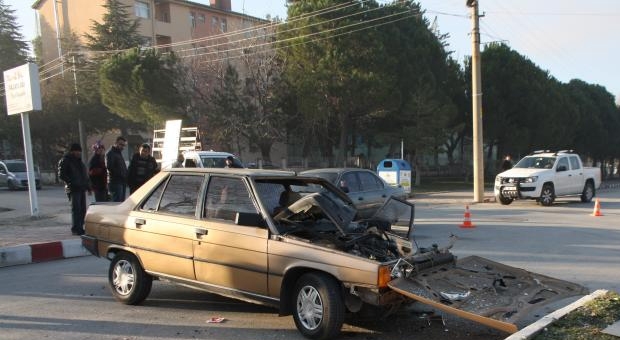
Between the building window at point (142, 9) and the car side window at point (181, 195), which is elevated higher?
the building window at point (142, 9)

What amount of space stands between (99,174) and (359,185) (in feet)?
18.4

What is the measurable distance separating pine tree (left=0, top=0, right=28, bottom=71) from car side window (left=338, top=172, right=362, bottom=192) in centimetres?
4936

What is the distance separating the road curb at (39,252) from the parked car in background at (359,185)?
464cm

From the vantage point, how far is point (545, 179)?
60.1 ft

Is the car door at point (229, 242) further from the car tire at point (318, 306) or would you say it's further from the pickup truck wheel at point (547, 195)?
the pickup truck wheel at point (547, 195)

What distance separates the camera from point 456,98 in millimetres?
41594

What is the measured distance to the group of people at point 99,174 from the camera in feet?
35.5

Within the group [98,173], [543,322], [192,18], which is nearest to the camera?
[543,322]

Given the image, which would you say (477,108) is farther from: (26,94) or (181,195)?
(181,195)

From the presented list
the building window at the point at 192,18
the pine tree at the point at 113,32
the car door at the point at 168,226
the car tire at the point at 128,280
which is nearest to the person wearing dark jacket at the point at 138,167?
the car tire at the point at 128,280

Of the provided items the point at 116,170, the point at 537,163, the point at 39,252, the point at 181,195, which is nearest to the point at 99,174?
the point at 116,170

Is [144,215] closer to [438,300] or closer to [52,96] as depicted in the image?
[438,300]

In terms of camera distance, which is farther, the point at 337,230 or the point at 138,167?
the point at 138,167

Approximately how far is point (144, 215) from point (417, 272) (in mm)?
3188
